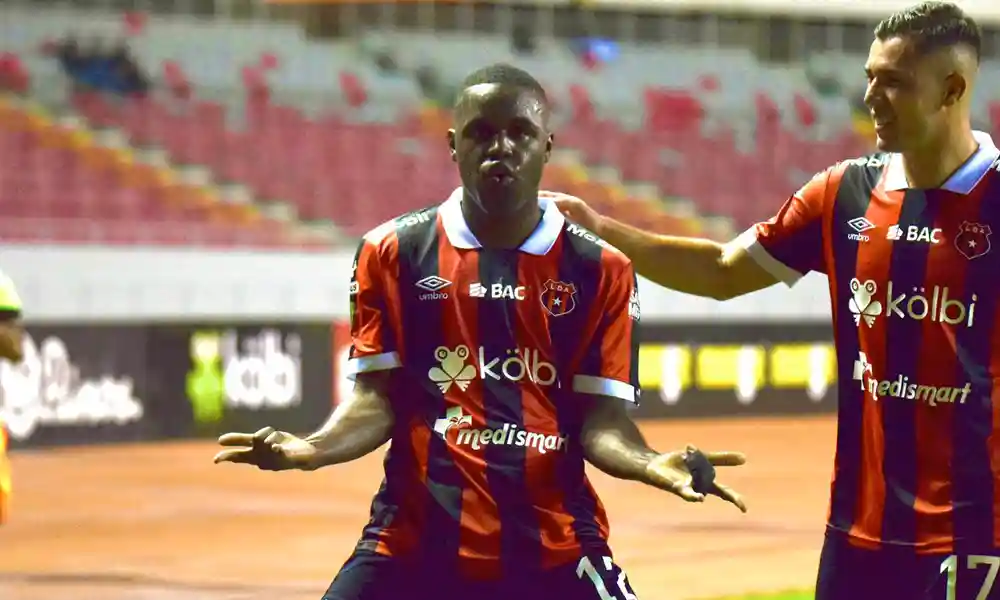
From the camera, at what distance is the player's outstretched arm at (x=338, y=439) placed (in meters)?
3.49

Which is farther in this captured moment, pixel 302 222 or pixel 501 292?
pixel 302 222

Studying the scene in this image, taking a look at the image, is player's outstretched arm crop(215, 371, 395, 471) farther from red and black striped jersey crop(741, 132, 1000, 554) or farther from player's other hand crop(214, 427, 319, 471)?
red and black striped jersey crop(741, 132, 1000, 554)

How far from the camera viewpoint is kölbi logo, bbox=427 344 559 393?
3.73 metres

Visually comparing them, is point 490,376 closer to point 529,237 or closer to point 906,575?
point 529,237

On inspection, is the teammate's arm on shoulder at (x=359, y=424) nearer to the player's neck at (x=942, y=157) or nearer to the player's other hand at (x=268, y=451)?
the player's other hand at (x=268, y=451)

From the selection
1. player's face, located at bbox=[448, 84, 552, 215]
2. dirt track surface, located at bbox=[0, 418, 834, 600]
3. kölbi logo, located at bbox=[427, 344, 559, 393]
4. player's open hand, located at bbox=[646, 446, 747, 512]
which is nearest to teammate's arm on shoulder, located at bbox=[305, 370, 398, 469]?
kölbi logo, located at bbox=[427, 344, 559, 393]

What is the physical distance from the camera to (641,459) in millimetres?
3592

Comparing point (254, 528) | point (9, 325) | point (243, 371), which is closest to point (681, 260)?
point (9, 325)

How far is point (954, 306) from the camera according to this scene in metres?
4.01

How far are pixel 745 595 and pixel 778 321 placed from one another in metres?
11.7

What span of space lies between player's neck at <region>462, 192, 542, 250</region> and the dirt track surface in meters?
5.26

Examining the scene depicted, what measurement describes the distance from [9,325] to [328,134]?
17675 millimetres

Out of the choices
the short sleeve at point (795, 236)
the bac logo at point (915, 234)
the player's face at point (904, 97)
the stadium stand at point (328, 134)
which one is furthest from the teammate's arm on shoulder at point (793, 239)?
the stadium stand at point (328, 134)

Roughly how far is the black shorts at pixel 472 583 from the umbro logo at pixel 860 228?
110cm
